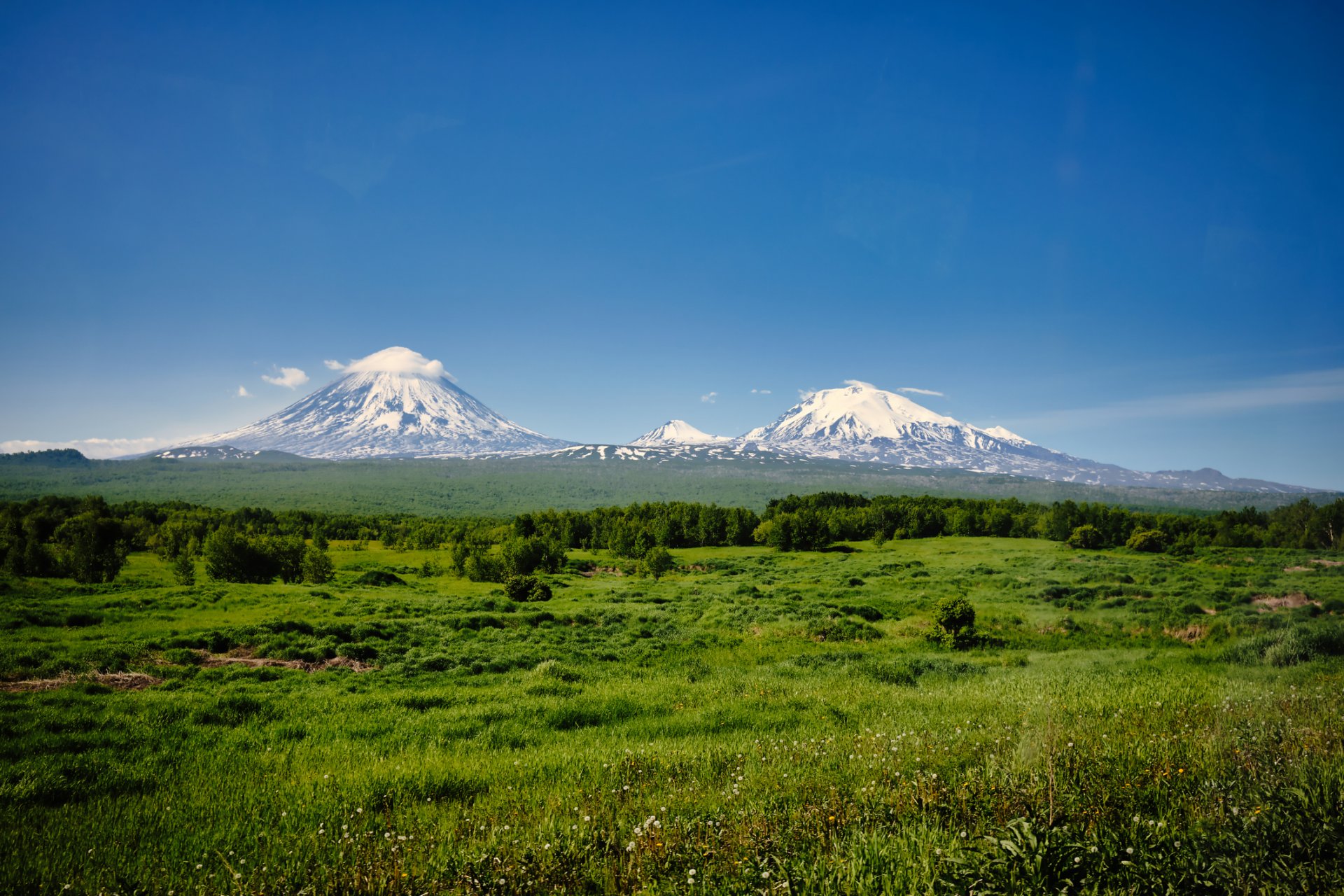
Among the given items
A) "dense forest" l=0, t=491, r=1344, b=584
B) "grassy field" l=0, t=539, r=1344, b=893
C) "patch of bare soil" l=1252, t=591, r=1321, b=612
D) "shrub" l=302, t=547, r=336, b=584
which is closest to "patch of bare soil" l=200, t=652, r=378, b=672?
"grassy field" l=0, t=539, r=1344, b=893

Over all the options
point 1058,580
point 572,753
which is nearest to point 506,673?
point 572,753

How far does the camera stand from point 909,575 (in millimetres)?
41312

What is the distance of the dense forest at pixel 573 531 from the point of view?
98.6 ft

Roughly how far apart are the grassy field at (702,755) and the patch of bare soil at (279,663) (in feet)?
0.67

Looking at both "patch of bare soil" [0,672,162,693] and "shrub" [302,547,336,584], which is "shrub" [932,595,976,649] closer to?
"patch of bare soil" [0,672,162,693]

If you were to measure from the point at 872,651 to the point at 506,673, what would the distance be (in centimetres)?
1355

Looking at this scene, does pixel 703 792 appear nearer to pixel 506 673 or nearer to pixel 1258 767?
pixel 1258 767

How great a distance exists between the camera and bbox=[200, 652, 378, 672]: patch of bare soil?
17.6 meters

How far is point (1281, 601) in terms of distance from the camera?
1234 centimetres

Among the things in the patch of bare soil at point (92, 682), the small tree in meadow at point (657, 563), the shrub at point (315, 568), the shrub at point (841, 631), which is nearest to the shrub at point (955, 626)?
the shrub at point (841, 631)

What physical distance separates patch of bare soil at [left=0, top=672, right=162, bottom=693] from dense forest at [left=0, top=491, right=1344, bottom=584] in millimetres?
31386

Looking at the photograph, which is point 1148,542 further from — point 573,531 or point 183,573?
point 573,531

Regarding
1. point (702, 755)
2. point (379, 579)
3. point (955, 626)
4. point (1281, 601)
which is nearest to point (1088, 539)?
point (955, 626)

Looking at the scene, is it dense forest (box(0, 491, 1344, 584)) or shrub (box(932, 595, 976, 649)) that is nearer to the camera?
shrub (box(932, 595, 976, 649))
